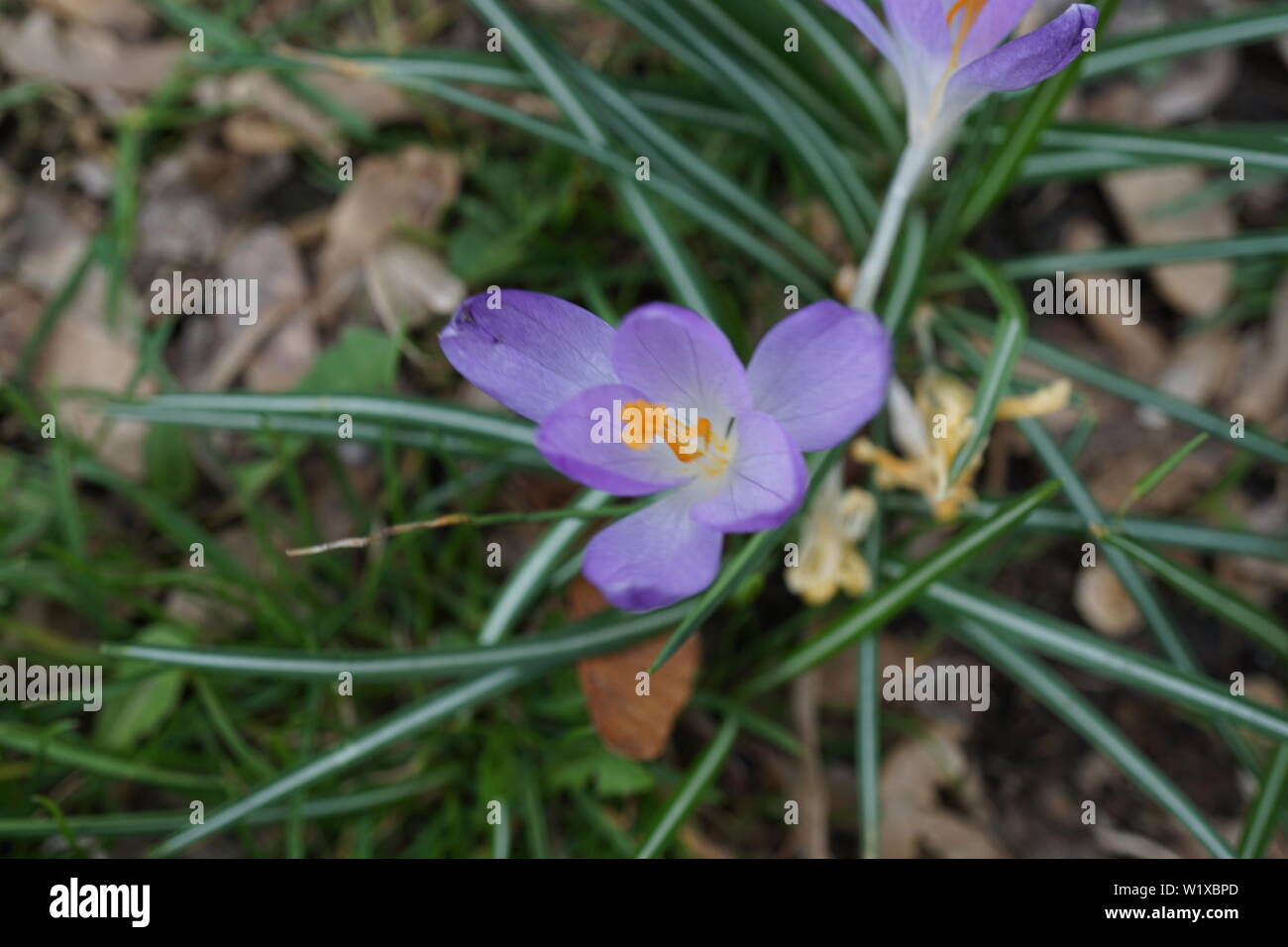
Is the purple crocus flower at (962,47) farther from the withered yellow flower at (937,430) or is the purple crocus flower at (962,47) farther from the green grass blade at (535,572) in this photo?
the green grass blade at (535,572)

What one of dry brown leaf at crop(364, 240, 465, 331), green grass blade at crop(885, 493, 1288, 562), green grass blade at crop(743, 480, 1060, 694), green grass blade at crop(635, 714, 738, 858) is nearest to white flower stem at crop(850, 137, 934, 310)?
green grass blade at crop(743, 480, 1060, 694)

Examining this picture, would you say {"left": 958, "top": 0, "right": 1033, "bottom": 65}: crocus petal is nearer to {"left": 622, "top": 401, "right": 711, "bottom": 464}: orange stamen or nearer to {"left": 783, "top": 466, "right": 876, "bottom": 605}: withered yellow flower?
{"left": 622, "top": 401, "right": 711, "bottom": 464}: orange stamen

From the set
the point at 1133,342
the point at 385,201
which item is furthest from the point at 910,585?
the point at 385,201

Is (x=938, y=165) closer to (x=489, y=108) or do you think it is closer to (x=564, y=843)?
(x=489, y=108)

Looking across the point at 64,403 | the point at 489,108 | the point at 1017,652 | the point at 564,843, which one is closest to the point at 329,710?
the point at 564,843

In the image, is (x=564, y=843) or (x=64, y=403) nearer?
(x=564, y=843)
